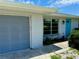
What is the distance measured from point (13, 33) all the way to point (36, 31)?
226 cm

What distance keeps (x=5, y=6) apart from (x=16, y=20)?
2251mm

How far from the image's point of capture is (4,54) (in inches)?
413

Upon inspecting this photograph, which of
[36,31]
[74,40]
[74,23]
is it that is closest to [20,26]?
[36,31]

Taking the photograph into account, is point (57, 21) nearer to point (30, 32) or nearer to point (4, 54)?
point (30, 32)

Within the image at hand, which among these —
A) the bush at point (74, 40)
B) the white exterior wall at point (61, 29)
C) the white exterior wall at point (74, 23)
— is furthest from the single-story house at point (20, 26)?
the white exterior wall at point (74, 23)

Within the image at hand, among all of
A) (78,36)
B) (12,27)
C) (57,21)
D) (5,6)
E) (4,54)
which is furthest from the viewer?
(57,21)

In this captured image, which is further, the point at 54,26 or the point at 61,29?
the point at 61,29

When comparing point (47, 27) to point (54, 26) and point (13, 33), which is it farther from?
point (13, 33)

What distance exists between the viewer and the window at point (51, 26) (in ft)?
56.9

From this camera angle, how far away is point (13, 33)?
11.5 metres

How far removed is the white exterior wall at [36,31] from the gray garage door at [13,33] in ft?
1.10

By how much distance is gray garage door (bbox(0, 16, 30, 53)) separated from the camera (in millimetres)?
10883

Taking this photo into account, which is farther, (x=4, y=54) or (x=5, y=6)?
(x=4, y=54)

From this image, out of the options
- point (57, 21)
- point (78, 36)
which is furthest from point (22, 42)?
point (57, 21)
